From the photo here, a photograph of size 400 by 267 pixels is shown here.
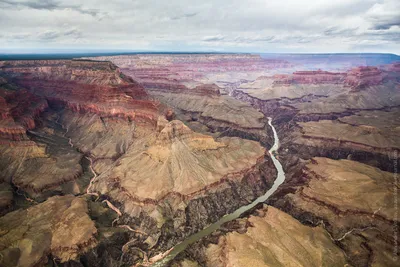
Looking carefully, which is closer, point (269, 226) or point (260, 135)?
point (269, 226)

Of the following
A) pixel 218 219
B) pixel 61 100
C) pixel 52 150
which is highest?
pixel 61 100

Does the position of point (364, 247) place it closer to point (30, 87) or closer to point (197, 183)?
point (197, 183)

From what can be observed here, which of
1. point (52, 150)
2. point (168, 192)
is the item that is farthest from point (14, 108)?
point (168, 192)

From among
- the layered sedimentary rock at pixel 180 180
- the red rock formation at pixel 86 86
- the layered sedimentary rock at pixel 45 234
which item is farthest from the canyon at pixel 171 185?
the red rock formation at pixel 86 86

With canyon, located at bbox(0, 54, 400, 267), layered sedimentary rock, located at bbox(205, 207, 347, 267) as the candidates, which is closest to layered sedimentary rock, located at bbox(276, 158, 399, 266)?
canyon, located at bbox(0, 54, 400, 267)

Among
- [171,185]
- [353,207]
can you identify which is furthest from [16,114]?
[353,207]

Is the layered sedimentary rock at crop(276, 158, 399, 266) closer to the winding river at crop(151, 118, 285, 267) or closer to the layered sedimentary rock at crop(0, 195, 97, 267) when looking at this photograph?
the winding river at crop(151, 118, 285, 267)
